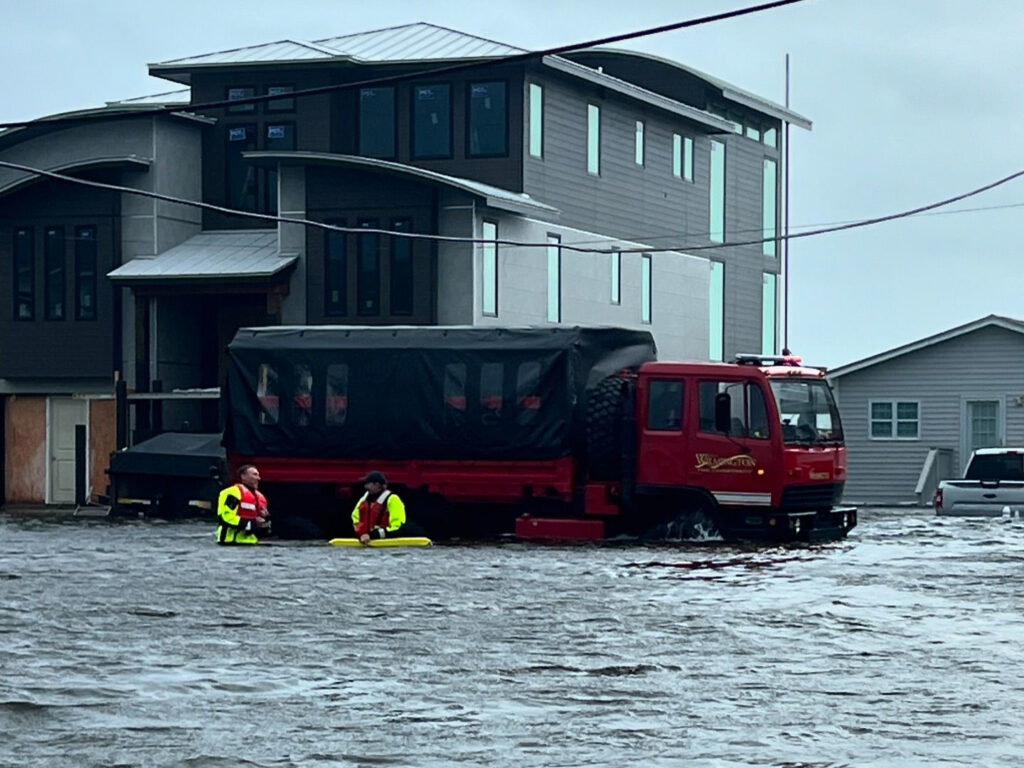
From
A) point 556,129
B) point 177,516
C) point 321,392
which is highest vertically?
point 556,129

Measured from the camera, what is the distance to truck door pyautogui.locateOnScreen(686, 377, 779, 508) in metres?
28.9

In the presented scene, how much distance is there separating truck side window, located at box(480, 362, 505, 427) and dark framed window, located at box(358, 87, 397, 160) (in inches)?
625

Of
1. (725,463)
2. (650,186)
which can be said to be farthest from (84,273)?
(725,463)

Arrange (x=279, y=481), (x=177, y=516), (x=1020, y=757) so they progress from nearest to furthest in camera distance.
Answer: (x=1020, y=757), (x=279, y=481), (x=177, y=516)

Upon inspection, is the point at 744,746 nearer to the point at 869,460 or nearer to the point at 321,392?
the point at 321,392

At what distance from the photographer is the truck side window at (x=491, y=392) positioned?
30359 millimetres

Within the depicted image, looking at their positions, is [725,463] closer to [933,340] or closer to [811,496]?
[811,496]

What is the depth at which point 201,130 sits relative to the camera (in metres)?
47.7

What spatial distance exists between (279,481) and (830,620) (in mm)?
13712

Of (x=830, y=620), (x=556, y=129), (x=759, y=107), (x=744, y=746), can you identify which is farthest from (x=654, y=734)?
(x=759, y=107)

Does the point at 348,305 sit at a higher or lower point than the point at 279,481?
higher

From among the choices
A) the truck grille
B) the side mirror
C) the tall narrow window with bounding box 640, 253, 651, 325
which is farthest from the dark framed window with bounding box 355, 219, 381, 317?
the side mirror

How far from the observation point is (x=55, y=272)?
153 ft

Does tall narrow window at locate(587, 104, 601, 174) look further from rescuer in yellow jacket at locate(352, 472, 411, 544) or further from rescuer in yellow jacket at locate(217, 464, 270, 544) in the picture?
rescuer in yellow jacket at locate(352, 472, 411, 544)
